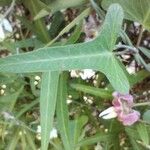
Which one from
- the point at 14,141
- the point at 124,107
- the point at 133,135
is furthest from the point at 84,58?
the point at 14,141

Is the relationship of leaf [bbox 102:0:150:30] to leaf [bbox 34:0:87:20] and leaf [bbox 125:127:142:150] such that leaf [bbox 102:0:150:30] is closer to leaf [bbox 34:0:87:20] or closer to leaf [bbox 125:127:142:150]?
leaf [bbox 34:0:87:20]

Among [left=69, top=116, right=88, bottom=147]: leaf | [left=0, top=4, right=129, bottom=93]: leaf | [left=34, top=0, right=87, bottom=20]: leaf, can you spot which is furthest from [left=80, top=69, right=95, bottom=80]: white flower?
[left=0, top=4, right=129, bottom=93]: leaf

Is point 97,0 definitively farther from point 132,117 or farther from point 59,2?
point 132,117

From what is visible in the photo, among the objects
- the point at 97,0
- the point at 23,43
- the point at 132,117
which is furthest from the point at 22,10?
the point at 132,117

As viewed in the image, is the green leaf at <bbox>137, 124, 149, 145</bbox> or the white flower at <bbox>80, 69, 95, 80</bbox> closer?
the green leaf at <bbox>137, 124, 149, 145</bbox>

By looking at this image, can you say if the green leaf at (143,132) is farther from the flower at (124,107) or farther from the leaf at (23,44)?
the leaf at (23,44)
